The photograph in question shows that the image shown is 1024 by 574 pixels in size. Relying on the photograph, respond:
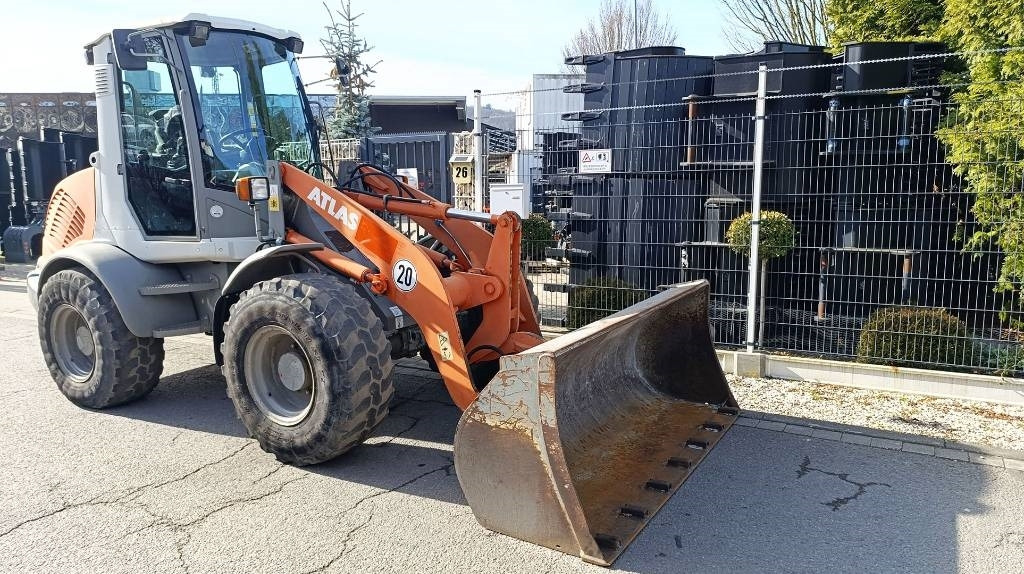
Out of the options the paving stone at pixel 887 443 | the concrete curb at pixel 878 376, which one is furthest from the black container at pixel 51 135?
the paving stone at pixel 887 443

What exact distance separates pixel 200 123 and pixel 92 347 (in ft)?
6.61

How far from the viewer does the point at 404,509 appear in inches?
159

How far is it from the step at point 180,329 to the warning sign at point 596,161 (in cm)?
416

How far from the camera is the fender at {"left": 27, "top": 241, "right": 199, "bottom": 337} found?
548cm

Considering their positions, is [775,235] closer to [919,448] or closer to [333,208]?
[919,448]

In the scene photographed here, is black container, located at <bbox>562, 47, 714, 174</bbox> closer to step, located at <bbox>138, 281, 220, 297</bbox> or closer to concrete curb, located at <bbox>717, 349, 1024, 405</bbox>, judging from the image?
concrete curb, located at <bbox>717, 349, 1024, 405</bbox>

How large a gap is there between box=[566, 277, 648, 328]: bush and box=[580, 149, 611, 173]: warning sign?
1.17 metres

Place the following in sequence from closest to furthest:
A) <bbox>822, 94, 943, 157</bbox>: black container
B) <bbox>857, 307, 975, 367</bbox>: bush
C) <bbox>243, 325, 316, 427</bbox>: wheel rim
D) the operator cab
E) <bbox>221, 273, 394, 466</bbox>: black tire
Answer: <bbox>221, 273, 394, 466</bbox>: black tire → <bbox>243, 325, 316, 427</bbox>: wheel rim → the operator cab → <bbox>857, 307, 975, 367</bbox>: bush → <bbox>822, 94, 943, 157</bbox>: black container

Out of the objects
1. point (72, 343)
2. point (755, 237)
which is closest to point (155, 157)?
point (72, 343)

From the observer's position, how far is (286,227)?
17.1 ft

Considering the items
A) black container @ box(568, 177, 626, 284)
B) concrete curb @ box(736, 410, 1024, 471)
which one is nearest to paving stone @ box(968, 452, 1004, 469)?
concrete curb @ box(736, 410, 1024, 471)

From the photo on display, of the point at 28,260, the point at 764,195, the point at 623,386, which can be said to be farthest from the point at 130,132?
the point at 28,260

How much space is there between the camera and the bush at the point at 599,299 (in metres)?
7.62

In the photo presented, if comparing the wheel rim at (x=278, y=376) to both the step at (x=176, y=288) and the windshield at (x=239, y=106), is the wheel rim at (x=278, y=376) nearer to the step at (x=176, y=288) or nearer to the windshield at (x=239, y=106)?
the step at (x=176, y=288)
